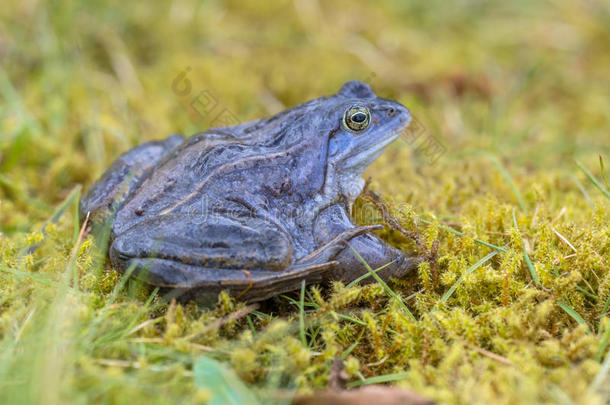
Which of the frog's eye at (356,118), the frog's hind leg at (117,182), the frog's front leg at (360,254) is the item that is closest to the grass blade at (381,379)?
the frog's front leg at (360,254)

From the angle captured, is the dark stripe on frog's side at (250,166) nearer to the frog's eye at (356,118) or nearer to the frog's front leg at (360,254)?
Answer: the frog's eye at (356,118)

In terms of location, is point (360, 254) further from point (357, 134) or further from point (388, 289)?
point (357, 134)

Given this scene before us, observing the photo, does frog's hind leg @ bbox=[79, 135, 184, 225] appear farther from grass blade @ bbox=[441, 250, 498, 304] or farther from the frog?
grass blade @ bbox=[441, 250, 498, 304]

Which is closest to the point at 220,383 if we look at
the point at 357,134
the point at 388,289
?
the point at 388,289

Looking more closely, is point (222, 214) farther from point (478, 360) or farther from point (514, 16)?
point (514, 16)

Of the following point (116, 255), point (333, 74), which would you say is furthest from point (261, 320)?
point (333, 74)

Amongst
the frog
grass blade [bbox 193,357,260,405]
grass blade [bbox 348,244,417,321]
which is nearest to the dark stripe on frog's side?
the frog
